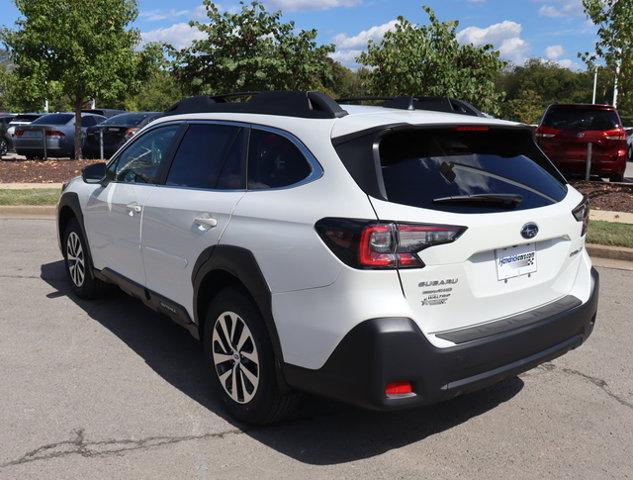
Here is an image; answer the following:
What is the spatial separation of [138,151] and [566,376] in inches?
135

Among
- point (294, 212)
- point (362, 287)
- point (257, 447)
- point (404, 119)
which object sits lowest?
point (257, 447)

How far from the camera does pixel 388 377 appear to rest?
9.50 ft

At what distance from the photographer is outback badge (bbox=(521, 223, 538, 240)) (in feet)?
10.8

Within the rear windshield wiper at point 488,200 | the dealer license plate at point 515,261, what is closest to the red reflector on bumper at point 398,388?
the dealer license plate at point 515,261

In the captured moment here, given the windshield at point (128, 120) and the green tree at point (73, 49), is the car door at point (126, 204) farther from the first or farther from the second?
the windshield at point (128, 120)

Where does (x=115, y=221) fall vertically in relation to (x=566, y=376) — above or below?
above

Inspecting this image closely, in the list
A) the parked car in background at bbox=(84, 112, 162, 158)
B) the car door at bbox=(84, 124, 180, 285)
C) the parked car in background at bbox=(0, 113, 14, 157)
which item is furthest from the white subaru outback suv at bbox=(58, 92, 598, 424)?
the parked car in background at bbox=(0, 113, 14, 157)

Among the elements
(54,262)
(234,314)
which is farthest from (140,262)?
(54,262)

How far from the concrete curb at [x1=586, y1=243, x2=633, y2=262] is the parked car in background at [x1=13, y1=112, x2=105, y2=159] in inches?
643

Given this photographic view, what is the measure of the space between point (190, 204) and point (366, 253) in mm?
1468

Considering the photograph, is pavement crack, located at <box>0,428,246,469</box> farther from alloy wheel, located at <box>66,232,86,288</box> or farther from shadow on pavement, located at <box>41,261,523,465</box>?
alloy wheel, located at <box>66,232,86,288</box>

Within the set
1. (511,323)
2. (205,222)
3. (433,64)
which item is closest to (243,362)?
(205,222)

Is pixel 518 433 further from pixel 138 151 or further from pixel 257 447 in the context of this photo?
pixel 138 151

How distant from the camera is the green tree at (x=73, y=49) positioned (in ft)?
51.8
